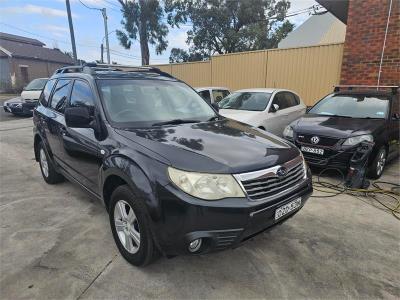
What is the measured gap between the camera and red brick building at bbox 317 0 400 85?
310 inches

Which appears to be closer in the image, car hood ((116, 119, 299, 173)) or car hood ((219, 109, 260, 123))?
car hood ((116, 119, 299, 173))

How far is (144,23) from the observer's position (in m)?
23.0

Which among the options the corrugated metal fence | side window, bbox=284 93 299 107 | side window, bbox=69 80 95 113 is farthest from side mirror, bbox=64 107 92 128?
the corrugated metal fence

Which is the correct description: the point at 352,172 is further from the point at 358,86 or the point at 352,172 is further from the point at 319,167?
the point at 358,86

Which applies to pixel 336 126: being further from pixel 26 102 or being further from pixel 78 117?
pixel 26 102

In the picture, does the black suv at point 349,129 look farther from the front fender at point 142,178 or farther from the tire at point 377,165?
the front fender at point 142,178

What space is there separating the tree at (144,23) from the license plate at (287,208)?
2179 cm

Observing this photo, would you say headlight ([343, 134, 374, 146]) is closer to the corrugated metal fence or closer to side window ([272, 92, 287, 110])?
side window ([272, 92, 287, 110])

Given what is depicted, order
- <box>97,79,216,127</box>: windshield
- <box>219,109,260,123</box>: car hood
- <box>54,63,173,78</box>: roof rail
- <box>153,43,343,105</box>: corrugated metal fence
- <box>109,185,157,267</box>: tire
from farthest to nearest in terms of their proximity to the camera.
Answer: <box>153,43,343,105</box>: corrugated metal fence, <box>219,109,260,123</box>: car hood, <box>54,63,173,78</box>: roof rail, <box>97,79,216,127</box>: windshield, <box>109,185,157,267</box>: tire

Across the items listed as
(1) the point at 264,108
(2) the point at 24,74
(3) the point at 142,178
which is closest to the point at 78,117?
(3) the point at 142,178

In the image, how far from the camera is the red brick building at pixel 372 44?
310 inches

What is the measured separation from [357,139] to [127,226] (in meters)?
3.96

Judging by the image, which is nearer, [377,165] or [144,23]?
[377,165]

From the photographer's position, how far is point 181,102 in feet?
12.2
